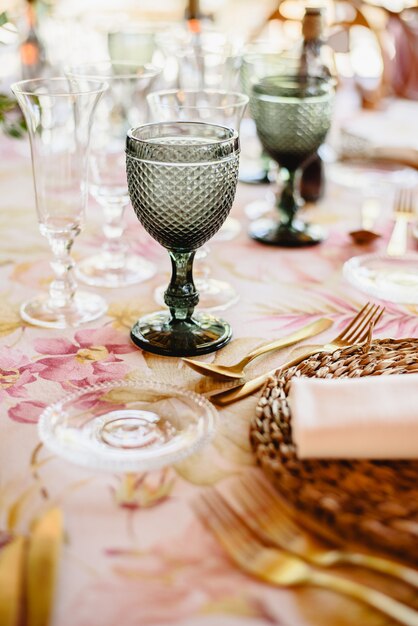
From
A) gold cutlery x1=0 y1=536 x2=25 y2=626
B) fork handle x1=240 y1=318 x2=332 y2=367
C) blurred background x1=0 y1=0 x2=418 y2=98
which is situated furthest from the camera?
blurred background x1=0 y1=0 x2=418 y2=98

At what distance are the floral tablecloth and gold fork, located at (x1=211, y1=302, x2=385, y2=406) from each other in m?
0.01

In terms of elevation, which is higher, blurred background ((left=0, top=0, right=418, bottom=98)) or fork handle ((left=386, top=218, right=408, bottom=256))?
blurred background ((left=0, top=0, right=418, bottom=98))

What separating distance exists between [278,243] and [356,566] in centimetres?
71

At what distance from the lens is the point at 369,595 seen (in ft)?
1.65

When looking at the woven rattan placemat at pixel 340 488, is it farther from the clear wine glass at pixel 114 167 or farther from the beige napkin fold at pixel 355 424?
the clear wine glass at pixel 114 167

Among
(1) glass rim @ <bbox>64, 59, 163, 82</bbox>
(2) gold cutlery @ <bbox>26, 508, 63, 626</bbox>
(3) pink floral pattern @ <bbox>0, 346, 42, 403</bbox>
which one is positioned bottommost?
(3) pink floral pattern @ <bbox>0, 346, 42, 403</bbox>

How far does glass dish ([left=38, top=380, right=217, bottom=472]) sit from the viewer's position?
0.64 meters

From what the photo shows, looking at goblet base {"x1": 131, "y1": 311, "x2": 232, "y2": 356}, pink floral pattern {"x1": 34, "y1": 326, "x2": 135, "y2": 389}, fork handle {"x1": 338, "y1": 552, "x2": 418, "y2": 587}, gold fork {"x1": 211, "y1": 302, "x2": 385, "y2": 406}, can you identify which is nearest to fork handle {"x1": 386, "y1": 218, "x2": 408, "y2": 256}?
gold fork {"x1": 211, "y1": 302, "x2": 385, "y2": 406}

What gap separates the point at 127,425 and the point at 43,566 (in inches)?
7.7

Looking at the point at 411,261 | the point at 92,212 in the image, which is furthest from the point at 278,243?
the point at 92,212

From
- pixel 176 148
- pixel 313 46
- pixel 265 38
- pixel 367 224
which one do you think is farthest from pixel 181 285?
pixel 265 38

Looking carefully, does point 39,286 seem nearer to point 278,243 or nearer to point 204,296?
point 204,296

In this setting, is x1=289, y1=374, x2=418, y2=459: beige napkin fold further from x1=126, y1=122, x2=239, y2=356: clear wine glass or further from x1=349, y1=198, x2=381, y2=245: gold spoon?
x1=349, y1=198, x2=381, y2=245: gold spoon

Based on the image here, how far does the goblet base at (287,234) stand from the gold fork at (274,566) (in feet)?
2.15
